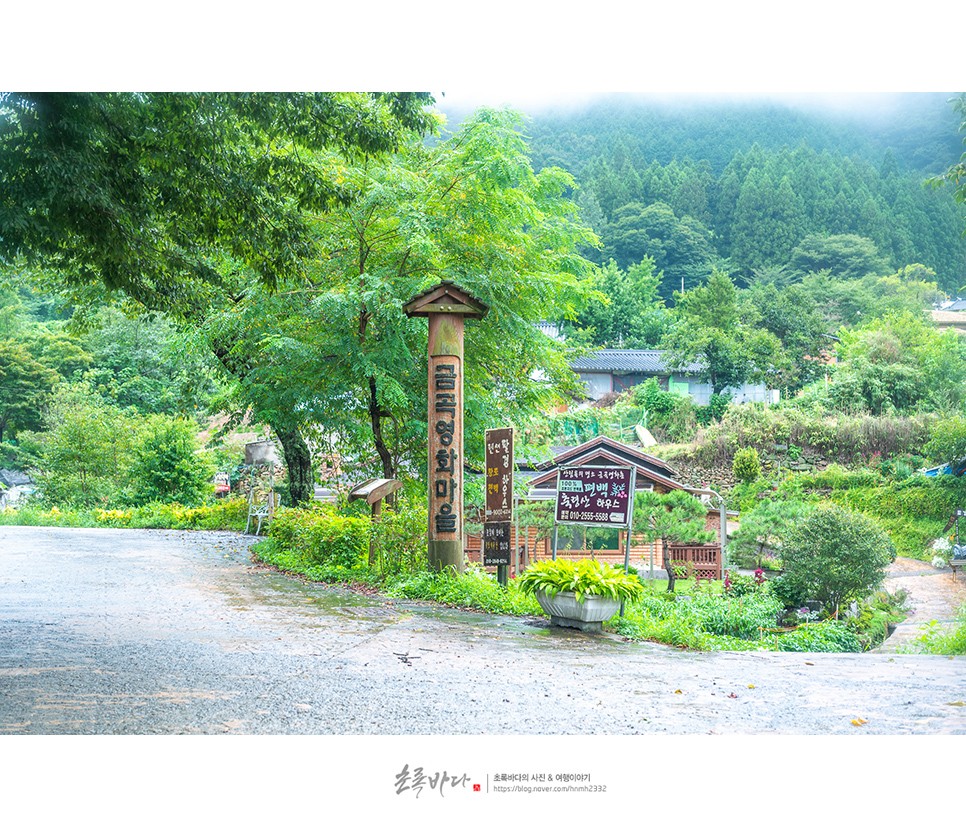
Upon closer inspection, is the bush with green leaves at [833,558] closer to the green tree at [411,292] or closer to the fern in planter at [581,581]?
the green tree at [411,292]

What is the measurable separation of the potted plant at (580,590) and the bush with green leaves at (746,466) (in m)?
8.62

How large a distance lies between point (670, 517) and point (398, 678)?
6.76 metres

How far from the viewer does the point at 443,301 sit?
5406 mm

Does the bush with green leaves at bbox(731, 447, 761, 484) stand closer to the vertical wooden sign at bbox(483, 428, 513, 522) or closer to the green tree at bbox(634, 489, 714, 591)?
the green tree at bbox(634, 489, 714, 591)

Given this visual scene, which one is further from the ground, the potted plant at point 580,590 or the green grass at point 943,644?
the potted plant at point 580,590

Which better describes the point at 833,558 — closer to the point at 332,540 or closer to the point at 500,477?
the point at 500,477

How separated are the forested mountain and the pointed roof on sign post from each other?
423 centimetres

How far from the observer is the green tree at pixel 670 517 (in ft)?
32.3

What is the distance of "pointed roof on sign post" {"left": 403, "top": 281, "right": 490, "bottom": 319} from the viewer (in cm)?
538

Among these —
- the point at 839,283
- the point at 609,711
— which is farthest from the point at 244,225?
the point at 839,283

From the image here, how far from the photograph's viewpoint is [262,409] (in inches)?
298

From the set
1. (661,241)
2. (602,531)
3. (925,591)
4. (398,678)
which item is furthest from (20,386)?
(925,591)

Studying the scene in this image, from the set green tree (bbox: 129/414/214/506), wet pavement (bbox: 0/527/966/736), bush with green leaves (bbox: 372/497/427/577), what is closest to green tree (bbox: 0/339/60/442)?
green tree (bbox: 129/414/214/506)

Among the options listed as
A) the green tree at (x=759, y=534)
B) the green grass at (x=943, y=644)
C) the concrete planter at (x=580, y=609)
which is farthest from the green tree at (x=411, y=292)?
the green tree at (x=759, y=534)
